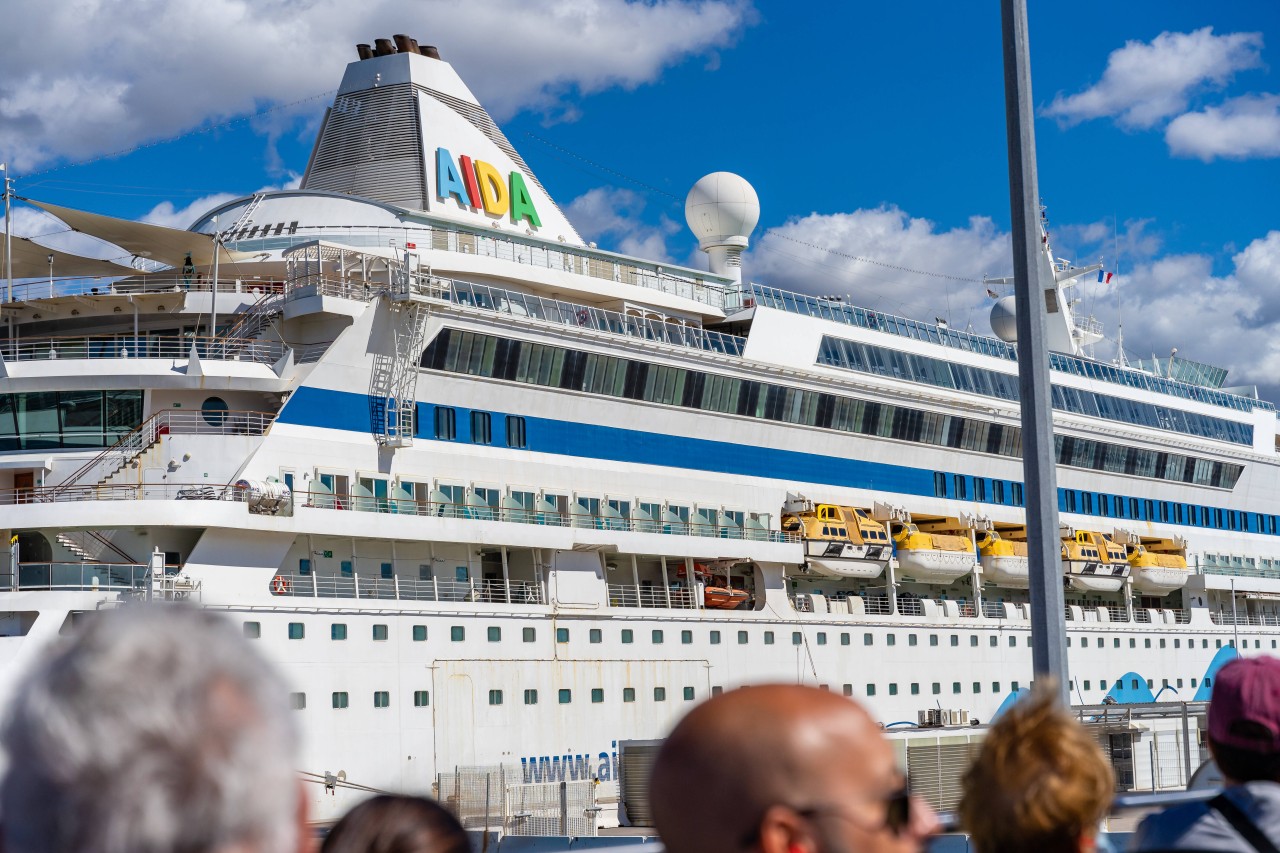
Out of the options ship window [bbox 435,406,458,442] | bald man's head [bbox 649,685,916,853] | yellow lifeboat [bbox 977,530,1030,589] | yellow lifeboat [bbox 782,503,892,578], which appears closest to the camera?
bald man's head [bbox 649,685,916,853]

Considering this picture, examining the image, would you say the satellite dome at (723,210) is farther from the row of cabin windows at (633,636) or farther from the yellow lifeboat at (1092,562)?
the yellow lifeboat at (1092,562)

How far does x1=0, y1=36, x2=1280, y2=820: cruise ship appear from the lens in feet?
82.3

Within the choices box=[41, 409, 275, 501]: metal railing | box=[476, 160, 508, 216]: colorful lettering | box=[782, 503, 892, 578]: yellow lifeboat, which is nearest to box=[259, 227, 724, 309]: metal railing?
box=[476, 160, 508, 216]: colorful lettering

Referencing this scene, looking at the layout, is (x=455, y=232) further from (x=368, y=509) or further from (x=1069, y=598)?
(x=1069, y=598)

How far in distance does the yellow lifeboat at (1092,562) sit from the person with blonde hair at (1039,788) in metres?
38.8

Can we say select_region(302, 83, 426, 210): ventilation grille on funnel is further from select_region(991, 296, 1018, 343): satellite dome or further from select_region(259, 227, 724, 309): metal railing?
select_region(991, 296, 1018, 343): satellite dome

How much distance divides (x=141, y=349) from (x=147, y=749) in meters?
27.2

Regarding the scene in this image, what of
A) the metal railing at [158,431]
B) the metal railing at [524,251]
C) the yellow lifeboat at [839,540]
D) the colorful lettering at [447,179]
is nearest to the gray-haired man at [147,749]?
the metal railing at [158,431]

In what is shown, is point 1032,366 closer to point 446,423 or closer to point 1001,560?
point 446,423

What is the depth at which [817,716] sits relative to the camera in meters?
2.63

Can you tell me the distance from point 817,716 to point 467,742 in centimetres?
2457

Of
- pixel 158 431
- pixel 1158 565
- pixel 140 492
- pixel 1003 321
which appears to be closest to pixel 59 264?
pixel 158 431

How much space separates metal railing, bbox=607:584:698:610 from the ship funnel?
10921 mm

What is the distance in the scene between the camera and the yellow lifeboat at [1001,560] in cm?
3922
